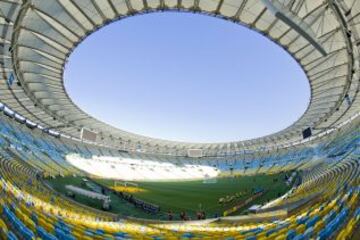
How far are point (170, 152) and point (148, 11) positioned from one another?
4844cm

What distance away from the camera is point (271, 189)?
4509cm

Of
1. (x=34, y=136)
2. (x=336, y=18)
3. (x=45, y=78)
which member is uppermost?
(x=336, y=18)

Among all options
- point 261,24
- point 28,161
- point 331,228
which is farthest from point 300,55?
point 28,161

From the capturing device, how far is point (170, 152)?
2987 inches

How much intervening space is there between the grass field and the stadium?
194 mm

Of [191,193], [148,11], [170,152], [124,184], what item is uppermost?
[148,11]

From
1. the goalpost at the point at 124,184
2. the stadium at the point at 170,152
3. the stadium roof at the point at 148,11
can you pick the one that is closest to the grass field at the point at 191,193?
the stadium at the point at 170,152

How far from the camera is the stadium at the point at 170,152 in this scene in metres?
15.7

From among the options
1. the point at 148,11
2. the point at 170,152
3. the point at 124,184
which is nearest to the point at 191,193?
the point at 124,184

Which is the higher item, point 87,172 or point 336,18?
point 336,18

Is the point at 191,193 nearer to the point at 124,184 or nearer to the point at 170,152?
the point at 124,184

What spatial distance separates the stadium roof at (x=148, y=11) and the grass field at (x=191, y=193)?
34.4 feet

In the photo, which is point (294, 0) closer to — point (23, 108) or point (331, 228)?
point (331, 228)

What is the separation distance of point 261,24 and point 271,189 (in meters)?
22.7
